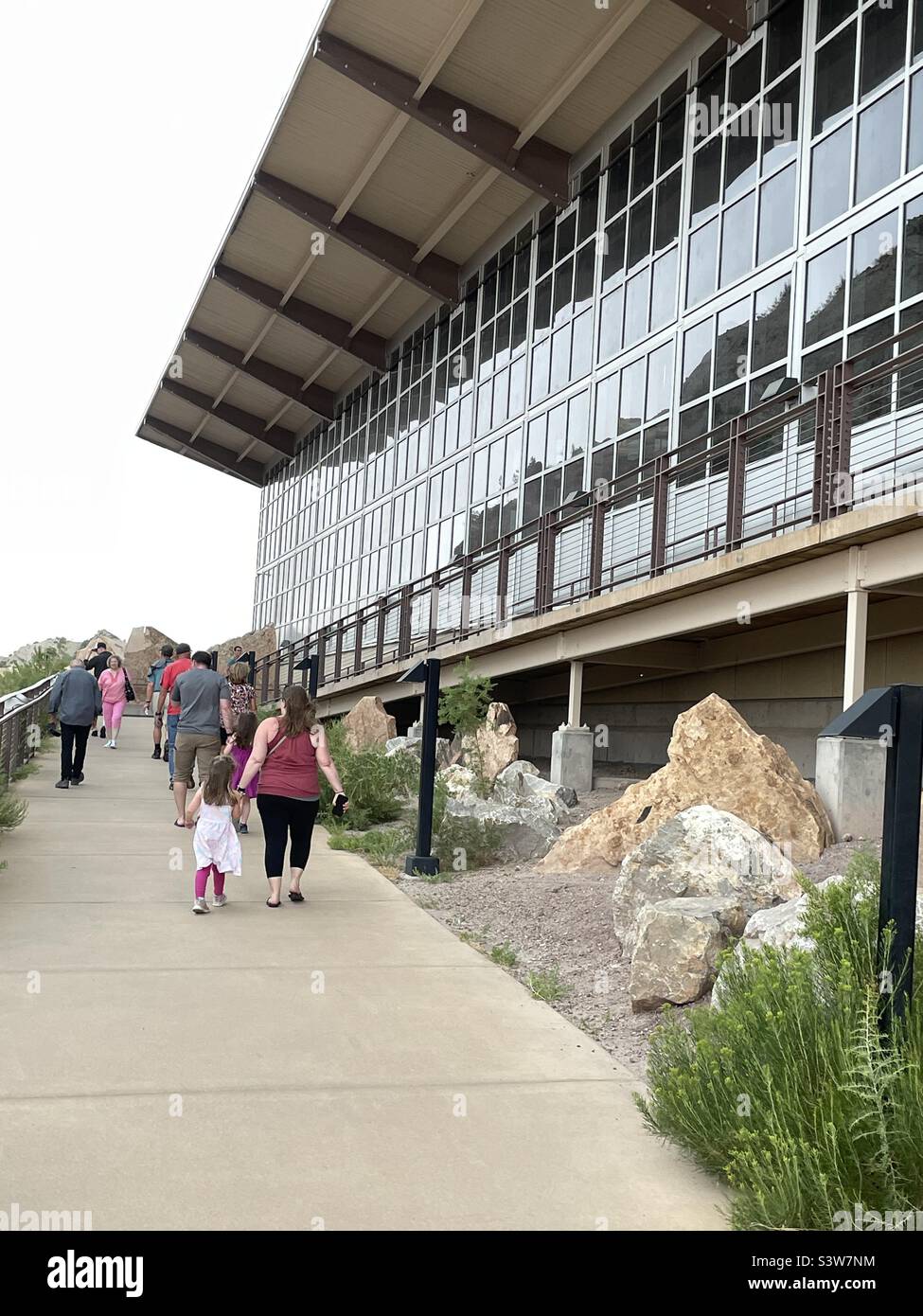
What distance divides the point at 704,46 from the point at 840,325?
6.56 metres

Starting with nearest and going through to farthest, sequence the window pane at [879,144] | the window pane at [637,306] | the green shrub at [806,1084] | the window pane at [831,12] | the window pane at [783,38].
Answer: the green shrub at [806,1084] < the window pane at [879,144] < the window pane at [831,12] < the window pane at [783,38] < the window pane at [637,306]

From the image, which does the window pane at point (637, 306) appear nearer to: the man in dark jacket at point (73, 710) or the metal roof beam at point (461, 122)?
the metal roof beam at point (461, 122)

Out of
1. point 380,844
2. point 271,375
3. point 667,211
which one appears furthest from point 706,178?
point 271,375

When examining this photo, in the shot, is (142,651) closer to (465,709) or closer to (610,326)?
(610,326)

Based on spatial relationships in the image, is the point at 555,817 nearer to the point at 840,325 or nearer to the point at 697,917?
the point at 697,917

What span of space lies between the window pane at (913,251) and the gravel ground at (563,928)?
24.6ft

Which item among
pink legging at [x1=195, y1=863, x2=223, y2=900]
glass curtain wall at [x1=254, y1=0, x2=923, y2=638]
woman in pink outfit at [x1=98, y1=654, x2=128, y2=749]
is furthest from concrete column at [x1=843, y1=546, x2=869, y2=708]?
woman in pink outfit at [x1=98, y1=654, x2=128, y2=749]

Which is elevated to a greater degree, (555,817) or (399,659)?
(399,659)

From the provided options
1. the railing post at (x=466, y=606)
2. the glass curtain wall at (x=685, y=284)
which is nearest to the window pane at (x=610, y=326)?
the glass curtain wall at (x=685, y=284)

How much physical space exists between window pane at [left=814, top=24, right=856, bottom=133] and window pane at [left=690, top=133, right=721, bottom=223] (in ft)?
8.12

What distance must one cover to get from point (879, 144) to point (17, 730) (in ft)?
44.5

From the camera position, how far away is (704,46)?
60.4 ft

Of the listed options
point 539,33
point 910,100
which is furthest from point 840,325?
point 539,33

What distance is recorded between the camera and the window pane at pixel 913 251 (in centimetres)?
1353
